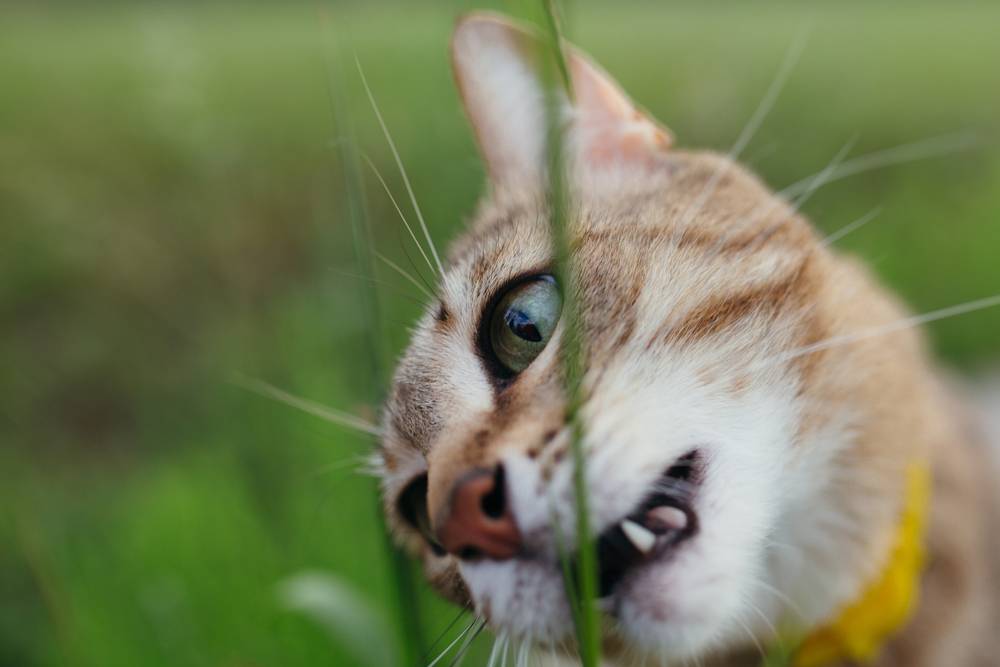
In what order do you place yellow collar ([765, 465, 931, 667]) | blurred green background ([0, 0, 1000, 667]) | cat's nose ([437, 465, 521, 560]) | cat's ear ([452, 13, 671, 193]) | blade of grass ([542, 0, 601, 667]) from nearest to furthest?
blade of grass ([542, 0, 601, 667])
cat's nose ([437, 465, 521, 560])
cat's ear ([452, 13, 671, 193])
yellow collar ([765, 465, 931, 667])
blurred green background ([0, 0, 1000, 667])

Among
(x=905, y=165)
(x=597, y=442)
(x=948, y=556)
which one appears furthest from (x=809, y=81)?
(x=597, y=442)

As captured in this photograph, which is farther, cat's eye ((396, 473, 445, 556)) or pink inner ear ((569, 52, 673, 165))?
pink inner ear ((569, 52, 673, 165))

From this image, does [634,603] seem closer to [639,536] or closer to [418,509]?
[639,536]

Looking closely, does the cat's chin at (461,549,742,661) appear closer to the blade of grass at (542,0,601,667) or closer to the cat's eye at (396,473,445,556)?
the blade of grass at (542,0,601,667)

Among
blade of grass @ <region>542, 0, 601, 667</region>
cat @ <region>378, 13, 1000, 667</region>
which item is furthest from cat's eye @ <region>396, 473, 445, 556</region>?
blade of grass @ <region>542, 0, 601, 667</region>

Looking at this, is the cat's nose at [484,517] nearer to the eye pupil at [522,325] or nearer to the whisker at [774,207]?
the eye pupil at [522,325]

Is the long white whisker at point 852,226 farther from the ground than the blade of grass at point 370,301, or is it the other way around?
the long white whisker at point 852,226

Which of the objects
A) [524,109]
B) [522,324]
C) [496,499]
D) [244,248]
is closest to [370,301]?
[522,324]

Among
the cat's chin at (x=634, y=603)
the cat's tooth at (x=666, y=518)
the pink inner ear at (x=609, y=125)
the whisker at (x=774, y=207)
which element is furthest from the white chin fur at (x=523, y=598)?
the pink inner ear at (x=609, y=125)
